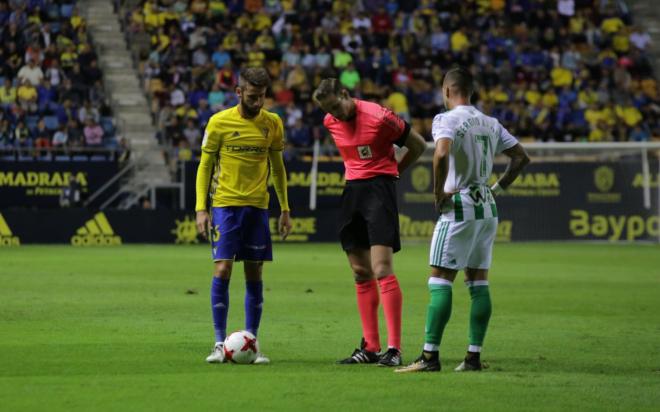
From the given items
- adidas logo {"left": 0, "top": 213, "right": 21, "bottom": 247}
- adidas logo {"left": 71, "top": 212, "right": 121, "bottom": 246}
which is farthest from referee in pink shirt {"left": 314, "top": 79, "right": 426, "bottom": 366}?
adidas logo {"left": 0, "top": 213, "right": 21, "bottom": 247}

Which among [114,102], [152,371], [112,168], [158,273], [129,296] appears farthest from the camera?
[114,102]

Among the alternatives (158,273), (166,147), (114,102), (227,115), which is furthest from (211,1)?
(227,115)

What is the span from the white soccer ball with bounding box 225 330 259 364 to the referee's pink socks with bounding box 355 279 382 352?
0.87 metres

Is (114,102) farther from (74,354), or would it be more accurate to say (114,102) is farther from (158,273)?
(74,354)

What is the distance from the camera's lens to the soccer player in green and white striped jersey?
8961 millimetres

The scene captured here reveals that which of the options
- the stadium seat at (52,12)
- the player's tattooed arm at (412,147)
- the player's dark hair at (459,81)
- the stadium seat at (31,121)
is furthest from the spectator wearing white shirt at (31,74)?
the player's dark hair at (459,81)

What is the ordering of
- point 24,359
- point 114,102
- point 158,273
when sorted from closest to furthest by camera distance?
1. point 24,359
2. point 158,273
3. point 114,102

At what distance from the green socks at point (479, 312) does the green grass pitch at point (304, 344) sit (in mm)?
270

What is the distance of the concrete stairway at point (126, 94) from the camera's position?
31.5 metres

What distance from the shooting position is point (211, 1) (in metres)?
37.3

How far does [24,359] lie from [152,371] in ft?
4.04

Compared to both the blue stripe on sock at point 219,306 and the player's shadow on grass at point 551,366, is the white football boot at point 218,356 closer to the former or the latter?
the blue stripe on sock at point 219,306

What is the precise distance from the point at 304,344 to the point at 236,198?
1.67 metres

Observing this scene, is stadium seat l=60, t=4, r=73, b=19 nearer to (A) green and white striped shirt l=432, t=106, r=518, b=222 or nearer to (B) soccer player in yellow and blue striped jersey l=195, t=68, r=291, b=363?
(B) soccer player in yellow and blue striped jersey l=195, t=68, r=291, b=363
